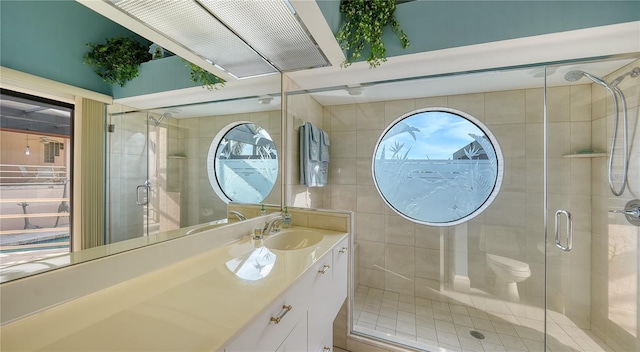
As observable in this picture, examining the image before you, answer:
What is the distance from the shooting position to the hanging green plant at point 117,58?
0.79 m

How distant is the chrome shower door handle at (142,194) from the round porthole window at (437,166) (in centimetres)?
214

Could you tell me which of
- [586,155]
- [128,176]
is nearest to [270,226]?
[128,176]

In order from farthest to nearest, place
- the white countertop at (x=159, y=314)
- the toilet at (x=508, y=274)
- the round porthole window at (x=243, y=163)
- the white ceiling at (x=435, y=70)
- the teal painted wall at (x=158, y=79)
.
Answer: the toilet at (x=508, y=274), the round porthole window at (x=243, y=163), the white ceiling at (x=435, y=70), the teal painted wall at (x=158, y=79), the white countertop at (x=159, y=314)

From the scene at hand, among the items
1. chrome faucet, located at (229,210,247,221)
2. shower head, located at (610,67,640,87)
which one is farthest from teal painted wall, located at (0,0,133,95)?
shower head, located at (610,67,640,87)

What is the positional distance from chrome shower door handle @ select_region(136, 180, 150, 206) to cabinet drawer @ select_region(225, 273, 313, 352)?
688mm

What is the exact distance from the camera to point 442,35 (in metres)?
1.44

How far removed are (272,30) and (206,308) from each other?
54.9 inches

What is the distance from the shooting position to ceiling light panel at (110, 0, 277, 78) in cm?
97

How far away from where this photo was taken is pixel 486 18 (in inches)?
53.6

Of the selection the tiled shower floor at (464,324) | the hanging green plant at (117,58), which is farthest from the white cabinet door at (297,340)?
the hanging green plant at (117,58)

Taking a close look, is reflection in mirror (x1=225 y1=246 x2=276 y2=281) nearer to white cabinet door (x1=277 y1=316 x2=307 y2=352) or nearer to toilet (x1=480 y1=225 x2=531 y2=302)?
white cabinet door (x1=277 y1=316 x2=307 y2=352)

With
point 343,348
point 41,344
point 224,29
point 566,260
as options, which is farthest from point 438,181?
point 41,344

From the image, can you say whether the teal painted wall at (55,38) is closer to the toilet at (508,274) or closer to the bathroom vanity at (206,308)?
the bathroom vanity at (206,308)

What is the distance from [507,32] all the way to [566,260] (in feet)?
6.36
